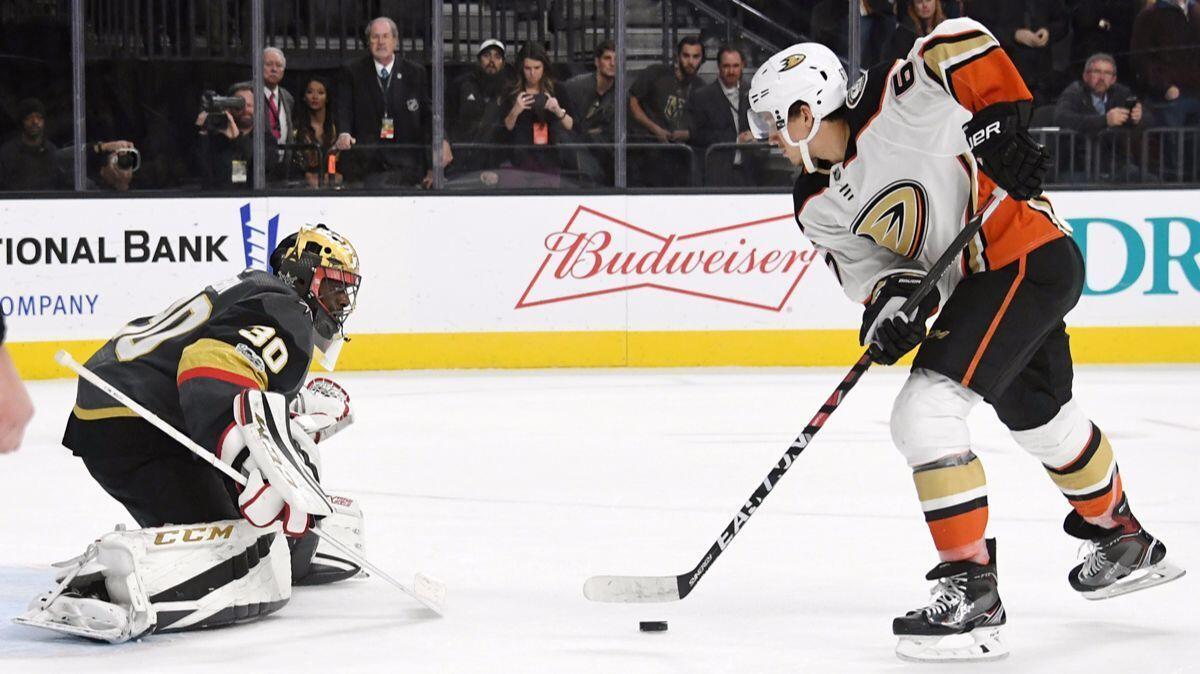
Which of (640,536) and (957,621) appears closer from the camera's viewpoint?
(957,621)

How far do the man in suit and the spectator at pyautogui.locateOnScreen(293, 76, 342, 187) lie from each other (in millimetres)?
54

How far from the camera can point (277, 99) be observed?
7.69 m

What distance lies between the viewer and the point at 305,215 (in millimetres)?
7578

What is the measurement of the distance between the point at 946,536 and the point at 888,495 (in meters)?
1.69

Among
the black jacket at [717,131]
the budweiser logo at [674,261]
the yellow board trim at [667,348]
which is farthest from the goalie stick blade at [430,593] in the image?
the black jacket at [717,131]

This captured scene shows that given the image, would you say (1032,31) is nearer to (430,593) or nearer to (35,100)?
(35,100)

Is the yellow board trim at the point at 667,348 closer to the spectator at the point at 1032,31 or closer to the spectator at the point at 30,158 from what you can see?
the spectator at the point at 1032,31

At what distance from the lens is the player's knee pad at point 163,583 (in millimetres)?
2980

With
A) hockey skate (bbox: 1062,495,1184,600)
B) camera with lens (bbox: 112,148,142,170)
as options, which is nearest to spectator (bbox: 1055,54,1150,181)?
camera with lens (bbox: 112,148,142,170)

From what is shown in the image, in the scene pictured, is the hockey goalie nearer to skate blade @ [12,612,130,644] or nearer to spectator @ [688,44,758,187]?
skate blade @ [12,612,130,644]

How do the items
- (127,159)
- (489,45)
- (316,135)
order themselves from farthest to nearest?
(489,45) < (316,135) < (127,159)

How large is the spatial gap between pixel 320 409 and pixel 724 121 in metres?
4.75

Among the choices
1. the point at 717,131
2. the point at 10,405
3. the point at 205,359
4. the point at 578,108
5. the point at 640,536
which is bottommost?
the point at 640,536

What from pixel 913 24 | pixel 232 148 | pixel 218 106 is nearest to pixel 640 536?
pixel 232 148
